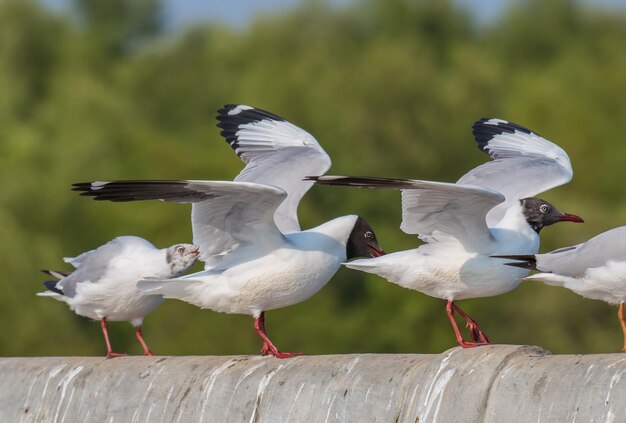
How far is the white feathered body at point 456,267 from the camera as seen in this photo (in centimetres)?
619

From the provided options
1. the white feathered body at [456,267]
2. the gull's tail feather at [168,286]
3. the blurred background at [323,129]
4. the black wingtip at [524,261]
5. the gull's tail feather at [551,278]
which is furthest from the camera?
the blurred background at [323,129]

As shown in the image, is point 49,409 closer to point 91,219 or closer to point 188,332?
point 188,332

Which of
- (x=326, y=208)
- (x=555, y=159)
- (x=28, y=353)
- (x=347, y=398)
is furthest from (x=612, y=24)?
(x=347, y=398)

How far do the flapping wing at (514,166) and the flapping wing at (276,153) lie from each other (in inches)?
32.8

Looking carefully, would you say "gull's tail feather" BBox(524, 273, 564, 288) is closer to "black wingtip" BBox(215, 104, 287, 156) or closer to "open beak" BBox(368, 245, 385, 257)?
"open beak" BBox(368, 245, 385, 257)

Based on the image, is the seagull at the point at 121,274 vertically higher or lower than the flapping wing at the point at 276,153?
lower

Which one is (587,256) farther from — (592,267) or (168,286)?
(168,286)

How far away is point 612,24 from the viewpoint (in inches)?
1412

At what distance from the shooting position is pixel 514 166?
7.55 m

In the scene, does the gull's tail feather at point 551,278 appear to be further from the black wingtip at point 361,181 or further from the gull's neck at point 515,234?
the black wingtip at point 361,181

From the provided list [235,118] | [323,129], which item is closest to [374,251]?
[235,118]

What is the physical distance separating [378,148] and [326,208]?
2.69 metres

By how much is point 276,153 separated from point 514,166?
131cm

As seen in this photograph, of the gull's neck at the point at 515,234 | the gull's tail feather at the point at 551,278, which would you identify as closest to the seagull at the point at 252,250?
the gull's neck at the point at 515,234
